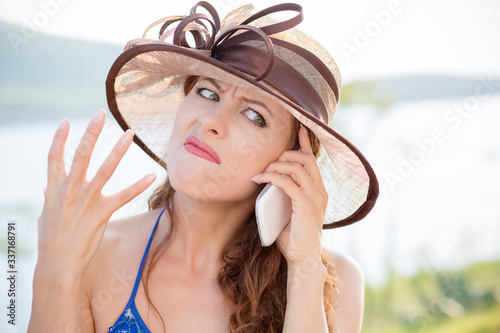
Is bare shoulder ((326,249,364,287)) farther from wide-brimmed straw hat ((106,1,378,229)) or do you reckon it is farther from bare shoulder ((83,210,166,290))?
bare shoulder ((83,210,166,290))

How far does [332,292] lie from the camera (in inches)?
77.4

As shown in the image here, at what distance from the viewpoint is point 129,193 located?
122cm

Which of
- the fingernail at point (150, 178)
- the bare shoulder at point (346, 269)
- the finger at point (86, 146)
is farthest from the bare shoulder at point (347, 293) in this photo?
the finger at point (86, 146)

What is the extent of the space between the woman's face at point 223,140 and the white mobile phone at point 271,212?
101 millimetres

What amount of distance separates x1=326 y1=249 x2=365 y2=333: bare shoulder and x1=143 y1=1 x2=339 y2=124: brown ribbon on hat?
776 mm

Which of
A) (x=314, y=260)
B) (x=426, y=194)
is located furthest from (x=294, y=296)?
(x=426, y=194)

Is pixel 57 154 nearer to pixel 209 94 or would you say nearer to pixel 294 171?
pixel 209 94

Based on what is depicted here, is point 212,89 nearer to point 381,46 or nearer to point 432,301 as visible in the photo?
point 432,301

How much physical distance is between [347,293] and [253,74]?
1.11 m

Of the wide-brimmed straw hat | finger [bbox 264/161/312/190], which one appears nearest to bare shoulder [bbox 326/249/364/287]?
the wide-brimmed straw hat

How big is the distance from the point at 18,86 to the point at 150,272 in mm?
4751

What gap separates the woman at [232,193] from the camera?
163 cm

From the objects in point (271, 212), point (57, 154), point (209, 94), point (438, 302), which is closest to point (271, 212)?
point (271, 212)

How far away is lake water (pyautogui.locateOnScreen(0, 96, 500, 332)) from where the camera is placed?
4.26m
